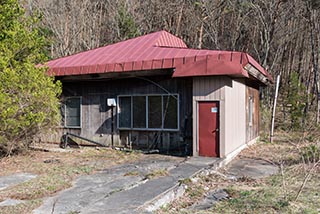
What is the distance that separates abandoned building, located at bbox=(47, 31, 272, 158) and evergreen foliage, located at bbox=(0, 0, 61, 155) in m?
2.06

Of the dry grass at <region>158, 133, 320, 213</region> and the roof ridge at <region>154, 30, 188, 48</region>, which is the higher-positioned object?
the roof ridge at <region>154, 30, 188, 48</region>

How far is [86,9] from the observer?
62.2 ft

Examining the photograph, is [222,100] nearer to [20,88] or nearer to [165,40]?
[165,40]

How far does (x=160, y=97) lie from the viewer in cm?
933

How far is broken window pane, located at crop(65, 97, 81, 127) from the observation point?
1085cm

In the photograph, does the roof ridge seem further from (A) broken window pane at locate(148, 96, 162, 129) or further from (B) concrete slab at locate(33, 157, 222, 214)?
(B) concrete slab at locate(33, 157, 222, 214)

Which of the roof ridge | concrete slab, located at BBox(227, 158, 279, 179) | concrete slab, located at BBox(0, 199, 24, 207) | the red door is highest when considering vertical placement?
the roof ridge

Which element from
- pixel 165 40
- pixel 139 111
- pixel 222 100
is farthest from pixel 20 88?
pixel 165 40

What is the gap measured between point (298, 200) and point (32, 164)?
19.5ft

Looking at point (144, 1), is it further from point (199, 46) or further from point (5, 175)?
point (5, 175)

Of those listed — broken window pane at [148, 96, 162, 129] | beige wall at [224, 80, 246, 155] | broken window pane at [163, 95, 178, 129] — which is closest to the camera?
beige wall at [224, 80, 246, 155]

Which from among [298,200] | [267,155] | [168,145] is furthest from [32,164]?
[267,155]

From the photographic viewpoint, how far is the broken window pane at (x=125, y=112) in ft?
32.3

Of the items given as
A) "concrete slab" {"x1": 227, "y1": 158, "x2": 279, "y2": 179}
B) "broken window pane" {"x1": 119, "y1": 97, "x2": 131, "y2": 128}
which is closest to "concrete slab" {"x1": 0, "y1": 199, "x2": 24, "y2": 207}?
"concrete slab" {"x1": 227, "y1": 158, "x2": 279, "y2": 179}
